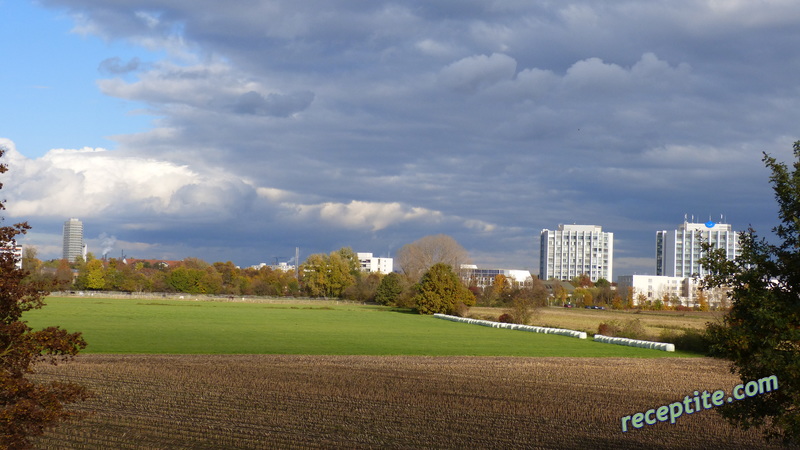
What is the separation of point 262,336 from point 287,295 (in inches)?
4229

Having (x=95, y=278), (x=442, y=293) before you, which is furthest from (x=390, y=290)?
(x=95, y=278)

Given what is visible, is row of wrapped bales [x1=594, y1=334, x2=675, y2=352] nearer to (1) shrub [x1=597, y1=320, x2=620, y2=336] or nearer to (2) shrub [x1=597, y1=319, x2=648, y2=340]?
(1) shrub [x1=597, y1=320, x2=620, y2=336]

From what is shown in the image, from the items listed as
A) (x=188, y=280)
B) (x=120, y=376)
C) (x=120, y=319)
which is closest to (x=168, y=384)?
(x=120, y=376)

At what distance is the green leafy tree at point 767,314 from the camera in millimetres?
9805

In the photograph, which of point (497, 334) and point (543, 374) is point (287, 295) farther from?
point (543, 374)

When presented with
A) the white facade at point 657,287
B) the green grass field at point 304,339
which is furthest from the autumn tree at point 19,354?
the white facade at point 657,287

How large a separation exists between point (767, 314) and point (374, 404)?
47.2ft

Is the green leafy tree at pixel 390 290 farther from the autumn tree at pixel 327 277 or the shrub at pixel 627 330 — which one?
the shrub at pixel 627 330

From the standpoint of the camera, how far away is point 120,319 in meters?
68.1

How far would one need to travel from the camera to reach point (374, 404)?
73.2ft

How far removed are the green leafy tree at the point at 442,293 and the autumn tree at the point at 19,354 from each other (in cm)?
8816

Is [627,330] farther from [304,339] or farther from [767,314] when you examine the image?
[767,314]

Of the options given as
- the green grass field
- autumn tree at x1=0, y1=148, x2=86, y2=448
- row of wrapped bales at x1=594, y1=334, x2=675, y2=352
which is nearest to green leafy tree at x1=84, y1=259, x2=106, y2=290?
the green grass field

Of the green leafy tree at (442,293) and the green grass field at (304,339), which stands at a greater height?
the green leafy tree at (442,293)
